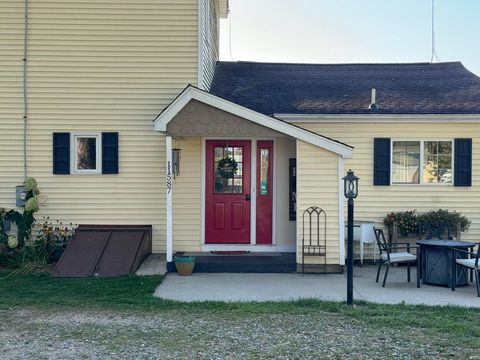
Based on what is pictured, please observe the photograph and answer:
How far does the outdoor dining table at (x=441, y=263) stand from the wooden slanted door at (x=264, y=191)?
321cm

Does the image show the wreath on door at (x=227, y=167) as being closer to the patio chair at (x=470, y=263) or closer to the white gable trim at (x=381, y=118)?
the white gable trim at (x=381, y=118)

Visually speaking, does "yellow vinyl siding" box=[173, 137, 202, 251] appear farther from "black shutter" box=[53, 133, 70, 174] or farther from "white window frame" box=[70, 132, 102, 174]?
"black shutter" box=[53, 133, 70, 174]

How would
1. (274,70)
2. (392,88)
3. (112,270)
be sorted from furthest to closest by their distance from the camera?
(274,70) → (392,88) → (112,270)

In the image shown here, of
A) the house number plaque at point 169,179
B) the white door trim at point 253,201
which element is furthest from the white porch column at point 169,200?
the white door trim at point 253,201

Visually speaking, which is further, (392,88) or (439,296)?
(392,88)

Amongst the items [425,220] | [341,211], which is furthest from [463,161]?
[341,211]

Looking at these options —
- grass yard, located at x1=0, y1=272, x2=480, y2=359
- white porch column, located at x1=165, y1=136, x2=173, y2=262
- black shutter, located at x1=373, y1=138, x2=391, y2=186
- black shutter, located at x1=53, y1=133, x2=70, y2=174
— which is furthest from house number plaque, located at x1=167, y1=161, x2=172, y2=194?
black shutter, located at x1=373, y1=138, x2=391, y2=186

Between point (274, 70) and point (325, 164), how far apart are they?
5.20 metres

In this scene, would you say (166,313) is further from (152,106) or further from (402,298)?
(152,106)

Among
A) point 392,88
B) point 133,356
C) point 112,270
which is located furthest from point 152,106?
point 133,356

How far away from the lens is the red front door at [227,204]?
10.7m

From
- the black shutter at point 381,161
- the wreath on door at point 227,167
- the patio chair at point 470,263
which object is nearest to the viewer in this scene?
the patio chair at point 470,263

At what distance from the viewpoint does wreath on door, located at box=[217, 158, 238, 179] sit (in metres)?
10.6

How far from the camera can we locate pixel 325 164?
9.48 m
